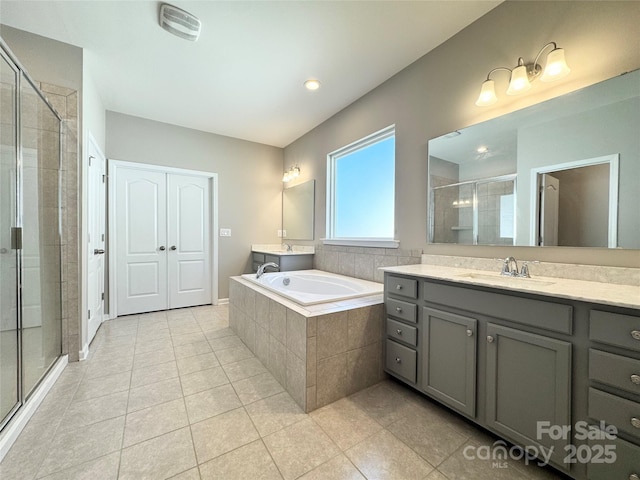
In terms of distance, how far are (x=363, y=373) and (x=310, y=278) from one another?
145cm

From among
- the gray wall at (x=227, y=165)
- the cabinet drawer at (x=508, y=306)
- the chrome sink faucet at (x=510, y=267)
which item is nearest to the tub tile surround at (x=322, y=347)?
the cabinet drawer at (x=508, y=306)

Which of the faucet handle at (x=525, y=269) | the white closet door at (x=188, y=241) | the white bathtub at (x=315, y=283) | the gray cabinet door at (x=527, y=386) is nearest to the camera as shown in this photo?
the gray cabinet door at (x=527, y=386)

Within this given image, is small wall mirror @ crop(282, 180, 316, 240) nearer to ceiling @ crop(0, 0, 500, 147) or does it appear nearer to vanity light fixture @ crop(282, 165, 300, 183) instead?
vanity light fixture @ crop(282, 165, 300, 183)

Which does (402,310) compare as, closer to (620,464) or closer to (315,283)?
(620,464)

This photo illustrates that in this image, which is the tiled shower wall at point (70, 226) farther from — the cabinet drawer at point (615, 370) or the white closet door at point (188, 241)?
the cabinet drawer at point (615, 370)

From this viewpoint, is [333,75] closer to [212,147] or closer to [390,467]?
[212,147]

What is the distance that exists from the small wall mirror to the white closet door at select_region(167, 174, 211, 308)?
122cm

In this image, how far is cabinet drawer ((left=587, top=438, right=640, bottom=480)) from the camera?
90 cm

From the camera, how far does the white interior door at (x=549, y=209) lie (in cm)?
150

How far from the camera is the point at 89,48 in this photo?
2.19 m

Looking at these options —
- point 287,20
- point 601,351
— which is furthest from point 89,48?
point 601,351

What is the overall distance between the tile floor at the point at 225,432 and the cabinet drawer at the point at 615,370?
0.57 metres

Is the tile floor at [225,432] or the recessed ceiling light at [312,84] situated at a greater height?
the recessed ceiling light at [312,84]

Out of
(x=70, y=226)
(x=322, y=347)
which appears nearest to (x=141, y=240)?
(x=70, y=226)
